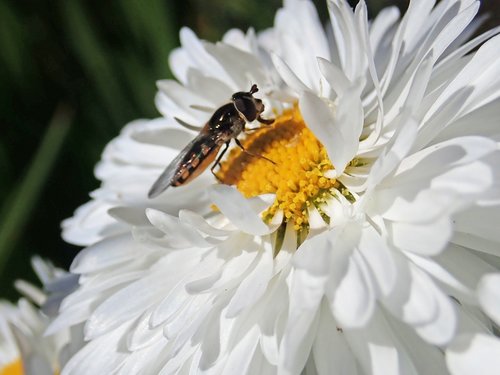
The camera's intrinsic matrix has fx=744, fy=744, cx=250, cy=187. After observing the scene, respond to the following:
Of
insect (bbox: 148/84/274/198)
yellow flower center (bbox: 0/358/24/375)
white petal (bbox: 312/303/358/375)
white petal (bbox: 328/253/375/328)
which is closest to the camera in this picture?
white petal (bbox: 328/253/375/328)

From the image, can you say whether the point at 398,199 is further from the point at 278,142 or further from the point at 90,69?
the point at 90,69

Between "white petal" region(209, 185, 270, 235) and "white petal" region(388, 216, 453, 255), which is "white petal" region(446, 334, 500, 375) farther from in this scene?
"white petal" region(209, 185, 270, 235)

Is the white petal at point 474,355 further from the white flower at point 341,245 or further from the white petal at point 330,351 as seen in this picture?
the white petal at point 330,351

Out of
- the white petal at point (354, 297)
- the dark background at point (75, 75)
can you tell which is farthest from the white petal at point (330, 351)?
the dark background at point (75, 75)

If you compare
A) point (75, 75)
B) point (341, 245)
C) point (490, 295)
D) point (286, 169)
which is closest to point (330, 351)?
point (341, 245)

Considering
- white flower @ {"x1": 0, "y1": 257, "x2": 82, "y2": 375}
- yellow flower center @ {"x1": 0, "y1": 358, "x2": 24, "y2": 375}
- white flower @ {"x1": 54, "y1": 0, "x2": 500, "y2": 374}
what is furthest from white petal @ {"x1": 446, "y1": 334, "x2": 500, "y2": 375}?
yellow flower center @ {"x1": 0, "y1": 358, "x2": 24, "y2": 375}

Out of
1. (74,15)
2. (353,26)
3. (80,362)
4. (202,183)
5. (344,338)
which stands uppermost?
(74,15)

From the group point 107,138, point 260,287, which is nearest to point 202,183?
point 260,287
